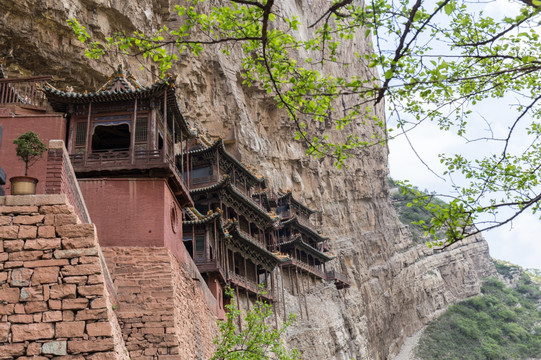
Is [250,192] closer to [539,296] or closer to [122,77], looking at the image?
[122,77]

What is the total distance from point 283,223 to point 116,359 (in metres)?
32.4

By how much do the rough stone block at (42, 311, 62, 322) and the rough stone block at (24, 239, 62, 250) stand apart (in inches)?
34.6

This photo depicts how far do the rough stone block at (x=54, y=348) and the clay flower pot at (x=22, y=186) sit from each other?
7.51 feet

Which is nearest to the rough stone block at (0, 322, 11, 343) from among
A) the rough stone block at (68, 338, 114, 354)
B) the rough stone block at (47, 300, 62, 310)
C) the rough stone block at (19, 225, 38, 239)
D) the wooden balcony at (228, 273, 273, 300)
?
the rough stone block at (47, 300, 62, 310)

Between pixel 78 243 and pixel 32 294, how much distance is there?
0.87 meters

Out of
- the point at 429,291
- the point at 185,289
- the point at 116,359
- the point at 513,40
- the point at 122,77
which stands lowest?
the point at 116,359

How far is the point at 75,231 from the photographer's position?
7402 millimetres

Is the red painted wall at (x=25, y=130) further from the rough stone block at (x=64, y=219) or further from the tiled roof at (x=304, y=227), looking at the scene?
the tiled roof at (x=304, y=227)

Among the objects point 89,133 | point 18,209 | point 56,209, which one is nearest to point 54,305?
point 56,209

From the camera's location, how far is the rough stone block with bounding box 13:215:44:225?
736 centimetres

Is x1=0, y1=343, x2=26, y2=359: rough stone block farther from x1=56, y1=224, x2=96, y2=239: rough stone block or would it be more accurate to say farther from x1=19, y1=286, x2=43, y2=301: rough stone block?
x1=56, y1=224, x2=96, y2=239: rough stone block

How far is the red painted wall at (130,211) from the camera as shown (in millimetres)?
13086

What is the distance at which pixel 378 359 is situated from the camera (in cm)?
4478

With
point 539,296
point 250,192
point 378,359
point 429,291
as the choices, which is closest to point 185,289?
point 250,192
